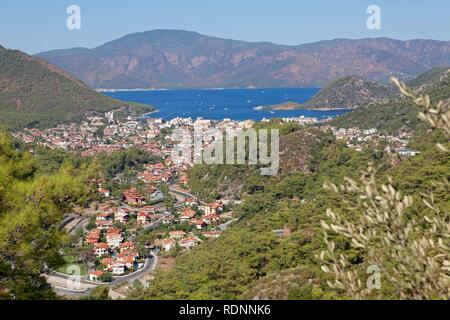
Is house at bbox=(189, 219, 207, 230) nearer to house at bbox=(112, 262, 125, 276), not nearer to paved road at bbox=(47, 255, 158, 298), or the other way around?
paved road at bbox=(47, 255, 158, 298)

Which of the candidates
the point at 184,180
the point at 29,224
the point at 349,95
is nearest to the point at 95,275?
the point at 29,224

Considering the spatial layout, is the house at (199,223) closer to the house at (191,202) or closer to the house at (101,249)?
the house at (191,202)

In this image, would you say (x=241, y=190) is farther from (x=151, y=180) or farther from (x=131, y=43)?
(x=131, y=43)

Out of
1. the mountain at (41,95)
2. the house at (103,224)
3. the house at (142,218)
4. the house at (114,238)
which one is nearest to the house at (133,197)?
the house at (142,218)

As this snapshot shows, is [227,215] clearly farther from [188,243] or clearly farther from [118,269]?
[118,269]
